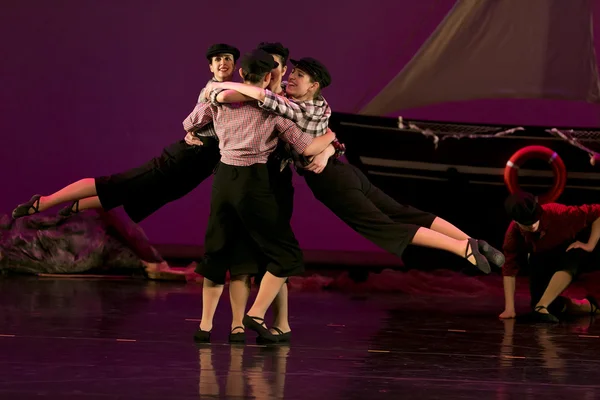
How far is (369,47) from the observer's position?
29.9 ft

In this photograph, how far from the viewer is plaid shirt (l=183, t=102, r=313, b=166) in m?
4.44

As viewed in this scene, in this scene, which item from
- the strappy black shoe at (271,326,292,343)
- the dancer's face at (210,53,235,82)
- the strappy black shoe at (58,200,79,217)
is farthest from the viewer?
the strappy black shoe at (58,200,79,217)

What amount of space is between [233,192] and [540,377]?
1.32m

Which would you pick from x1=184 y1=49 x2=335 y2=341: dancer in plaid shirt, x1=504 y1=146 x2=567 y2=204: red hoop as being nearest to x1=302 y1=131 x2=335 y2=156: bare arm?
x1=184 y1=49 x2=335 y2=341: dancer in plaid shirt

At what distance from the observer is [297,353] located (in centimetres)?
434

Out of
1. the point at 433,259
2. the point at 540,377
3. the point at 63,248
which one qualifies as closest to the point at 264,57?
the point at 540,377

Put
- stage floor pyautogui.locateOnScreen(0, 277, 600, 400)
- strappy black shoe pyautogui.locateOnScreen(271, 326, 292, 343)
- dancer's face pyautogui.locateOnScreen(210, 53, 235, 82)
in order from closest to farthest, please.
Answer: stage floor pyautogui.locateOnScreen(0, 277, 600, 400) → strappy black shoe pyautogui.locateOnScreen(271, 326, 292, 343) → dancer's face pyautogui.locateOnScreen(210, 53, 235, 82)

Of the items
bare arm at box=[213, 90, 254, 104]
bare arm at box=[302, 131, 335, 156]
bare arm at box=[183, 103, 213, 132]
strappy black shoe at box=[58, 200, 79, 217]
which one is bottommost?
strappy black shoe at box=[58, 200, 79, 217]

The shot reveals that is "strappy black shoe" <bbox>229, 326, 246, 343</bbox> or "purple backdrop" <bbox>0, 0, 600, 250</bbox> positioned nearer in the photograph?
"strappy black shoe" <bbox>229, 326, 246, 343</bbox>

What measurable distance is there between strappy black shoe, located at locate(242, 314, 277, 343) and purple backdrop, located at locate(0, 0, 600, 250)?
4.67 metres

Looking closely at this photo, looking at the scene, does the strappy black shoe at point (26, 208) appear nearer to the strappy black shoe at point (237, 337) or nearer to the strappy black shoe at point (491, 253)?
the strappy black shoe at point (237, 337)

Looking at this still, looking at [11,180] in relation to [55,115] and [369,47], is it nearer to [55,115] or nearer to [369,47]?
[55,115]

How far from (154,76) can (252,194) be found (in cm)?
494

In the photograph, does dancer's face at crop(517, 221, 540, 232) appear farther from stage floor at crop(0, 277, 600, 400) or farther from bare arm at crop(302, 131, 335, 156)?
bare arm at crop(302, 131, 335, 156)
